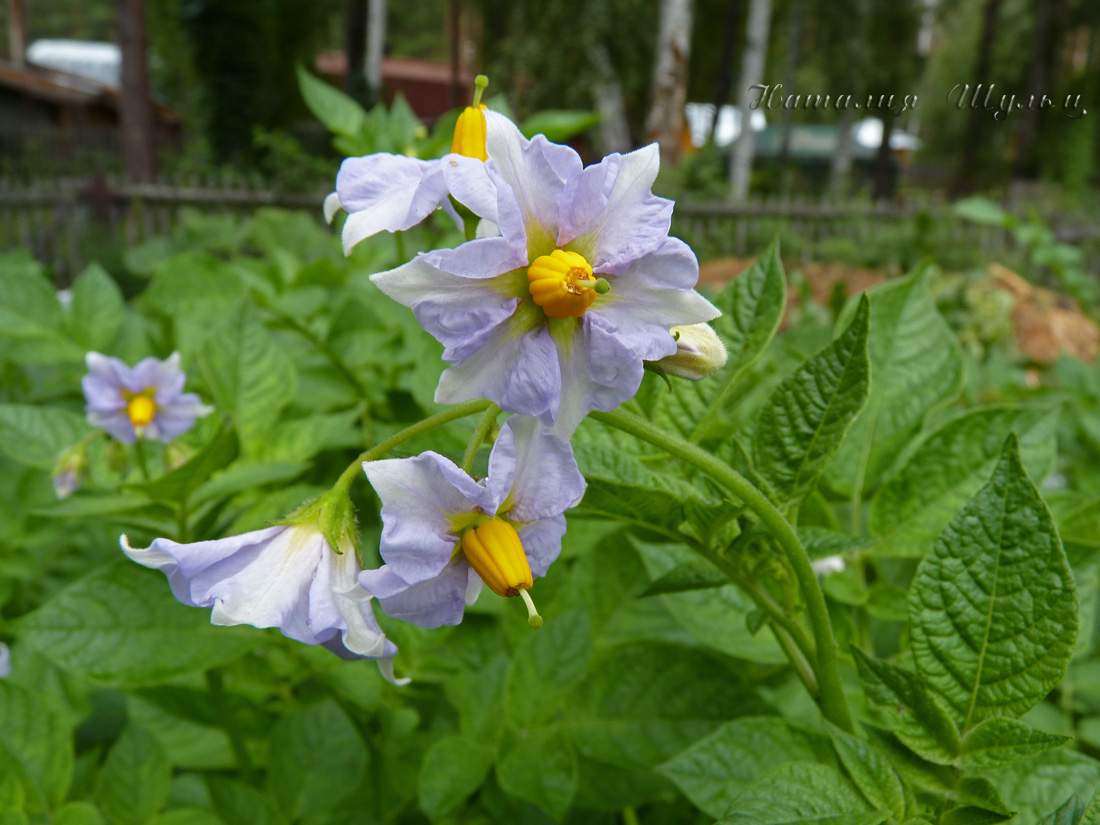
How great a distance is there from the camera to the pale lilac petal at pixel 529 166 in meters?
0.51

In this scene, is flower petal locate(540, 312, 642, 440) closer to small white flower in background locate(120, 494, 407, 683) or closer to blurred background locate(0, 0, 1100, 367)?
small white flower in background locate(120, 494, 407, 683)

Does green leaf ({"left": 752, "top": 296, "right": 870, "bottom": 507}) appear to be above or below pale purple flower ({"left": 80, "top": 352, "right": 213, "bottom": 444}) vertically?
above

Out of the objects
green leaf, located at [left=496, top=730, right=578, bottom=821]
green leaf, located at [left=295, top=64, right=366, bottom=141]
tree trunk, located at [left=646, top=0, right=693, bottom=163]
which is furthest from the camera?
tree trunk, located at [left=646, top=0, right=693, bottom=163]

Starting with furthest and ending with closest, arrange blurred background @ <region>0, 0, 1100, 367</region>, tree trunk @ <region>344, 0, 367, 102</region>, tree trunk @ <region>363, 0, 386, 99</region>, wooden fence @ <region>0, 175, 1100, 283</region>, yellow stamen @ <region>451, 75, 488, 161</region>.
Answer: tree trunk @ <region>363, 0, 386, 99</region> < tree trunk @ <region>344, 0, 367, 102</region> < wooden fence @ <region>0, 175, 1100, 283</region> < blurred background @ <region>0, 0, 1100, 367</region> < yellow stamen @ <region>451, 75, 488, 161</region>

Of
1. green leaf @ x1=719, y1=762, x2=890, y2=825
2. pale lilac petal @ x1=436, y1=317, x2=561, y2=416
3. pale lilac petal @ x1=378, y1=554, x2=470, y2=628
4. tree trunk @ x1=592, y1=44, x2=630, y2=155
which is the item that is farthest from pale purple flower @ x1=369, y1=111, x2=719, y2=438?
tree trunk @ x1=592, y1=44, x2=630, y2=155

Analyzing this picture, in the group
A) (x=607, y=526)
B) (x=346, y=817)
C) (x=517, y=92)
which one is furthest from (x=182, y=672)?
(x=517, y=92)

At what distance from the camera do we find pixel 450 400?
19.2 inches

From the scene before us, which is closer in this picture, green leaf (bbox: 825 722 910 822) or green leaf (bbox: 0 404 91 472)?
green leaf (bbox: 825 722 910 822)

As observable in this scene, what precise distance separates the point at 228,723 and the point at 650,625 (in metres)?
0.45

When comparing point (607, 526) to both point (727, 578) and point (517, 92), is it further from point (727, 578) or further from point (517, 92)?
→ point (517, 92)

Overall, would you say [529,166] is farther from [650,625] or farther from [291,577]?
[650,625]

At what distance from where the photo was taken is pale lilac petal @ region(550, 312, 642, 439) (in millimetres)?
484

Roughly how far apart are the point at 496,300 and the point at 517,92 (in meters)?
18.7

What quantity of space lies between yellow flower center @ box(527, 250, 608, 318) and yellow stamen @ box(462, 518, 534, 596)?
13 cm
